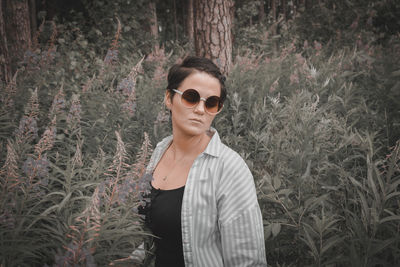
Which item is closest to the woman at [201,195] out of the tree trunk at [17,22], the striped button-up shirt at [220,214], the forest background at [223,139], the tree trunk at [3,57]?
the striped button-up shirt at [220,214]

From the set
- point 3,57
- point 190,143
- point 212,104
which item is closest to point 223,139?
point 190,143

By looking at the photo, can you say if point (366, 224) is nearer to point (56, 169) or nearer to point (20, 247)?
point (20, 247)

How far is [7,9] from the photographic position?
6.25 metres

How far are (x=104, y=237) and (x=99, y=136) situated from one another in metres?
1.95

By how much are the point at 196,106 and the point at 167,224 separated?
707mm

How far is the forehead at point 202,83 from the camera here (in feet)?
5.78

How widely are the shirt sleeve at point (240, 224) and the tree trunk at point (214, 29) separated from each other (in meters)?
3.27

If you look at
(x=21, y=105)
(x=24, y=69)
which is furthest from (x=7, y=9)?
(x=21, y=105)

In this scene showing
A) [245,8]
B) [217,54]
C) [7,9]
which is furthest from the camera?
[245,8]

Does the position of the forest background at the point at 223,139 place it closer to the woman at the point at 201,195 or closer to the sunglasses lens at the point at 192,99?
the woman at the point at 201,195

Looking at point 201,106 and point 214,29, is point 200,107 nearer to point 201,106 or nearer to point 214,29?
point 201,106

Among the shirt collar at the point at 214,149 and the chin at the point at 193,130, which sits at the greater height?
the chin at the point at 193,130

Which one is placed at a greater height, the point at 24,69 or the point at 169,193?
the point at 24,69

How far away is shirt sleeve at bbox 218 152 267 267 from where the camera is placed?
4.99 ft
